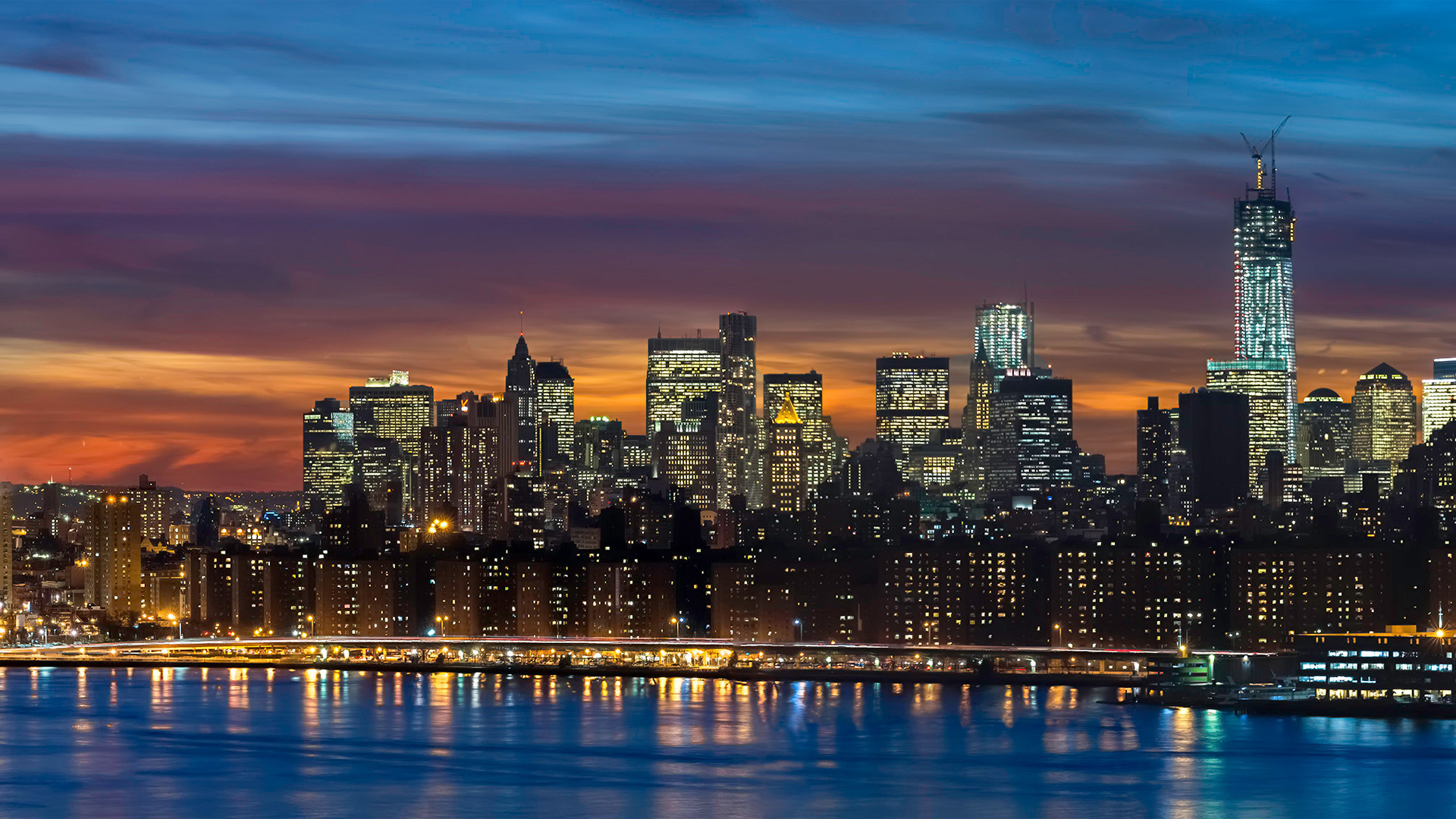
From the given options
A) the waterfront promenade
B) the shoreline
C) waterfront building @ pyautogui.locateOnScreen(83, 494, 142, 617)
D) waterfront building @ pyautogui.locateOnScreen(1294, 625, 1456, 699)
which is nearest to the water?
the shoreline

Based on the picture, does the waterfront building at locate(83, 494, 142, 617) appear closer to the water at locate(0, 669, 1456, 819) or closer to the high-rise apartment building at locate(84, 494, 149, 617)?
the high-rise apartment building at locate(84, 494, 149, 617)

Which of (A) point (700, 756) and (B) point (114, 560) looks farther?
(B) point (114, 560)

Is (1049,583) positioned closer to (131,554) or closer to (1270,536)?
(1270,536)

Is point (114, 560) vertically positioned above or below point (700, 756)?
above

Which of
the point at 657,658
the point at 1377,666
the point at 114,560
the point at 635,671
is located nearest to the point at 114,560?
the point at 114,560

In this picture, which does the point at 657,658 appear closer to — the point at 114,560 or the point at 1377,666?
the point at 1377,666

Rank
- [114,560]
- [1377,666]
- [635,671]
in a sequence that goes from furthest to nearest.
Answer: [114,560] → [635,671] → [1377,666]
